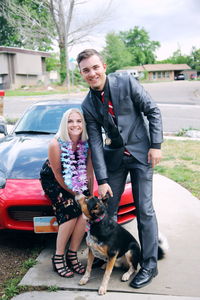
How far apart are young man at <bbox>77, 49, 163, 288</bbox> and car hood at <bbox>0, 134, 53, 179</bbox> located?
37.5 inches

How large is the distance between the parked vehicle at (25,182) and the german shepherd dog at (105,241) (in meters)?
0.58

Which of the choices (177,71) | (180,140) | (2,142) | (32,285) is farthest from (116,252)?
(177,71)

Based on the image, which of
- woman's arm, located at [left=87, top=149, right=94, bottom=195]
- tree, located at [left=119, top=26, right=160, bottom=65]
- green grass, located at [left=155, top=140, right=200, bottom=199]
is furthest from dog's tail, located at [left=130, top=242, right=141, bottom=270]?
tree, located at [left=119, top=26, right=160, bottom=65]

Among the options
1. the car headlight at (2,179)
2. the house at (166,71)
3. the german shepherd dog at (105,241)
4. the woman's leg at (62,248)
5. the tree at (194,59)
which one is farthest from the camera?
the tree at (194,59)

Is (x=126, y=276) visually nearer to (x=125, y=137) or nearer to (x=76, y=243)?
(x=76, y=243)

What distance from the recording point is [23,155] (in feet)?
12.2

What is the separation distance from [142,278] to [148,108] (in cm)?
142

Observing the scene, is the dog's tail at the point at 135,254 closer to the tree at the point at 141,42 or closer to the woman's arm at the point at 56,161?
the woman's arm at the point at 56,161

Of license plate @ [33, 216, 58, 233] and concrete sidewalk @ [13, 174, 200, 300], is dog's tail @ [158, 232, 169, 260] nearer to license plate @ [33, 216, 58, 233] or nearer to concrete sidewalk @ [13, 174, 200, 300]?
concrete sidewalk @ [13, 174, 200, 300]

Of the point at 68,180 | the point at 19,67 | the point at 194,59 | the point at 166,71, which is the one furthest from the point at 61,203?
the point at 194,59

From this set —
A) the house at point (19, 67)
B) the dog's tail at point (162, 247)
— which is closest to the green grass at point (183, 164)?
the dog's tail at point (162, 247)

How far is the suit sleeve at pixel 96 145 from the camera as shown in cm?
270

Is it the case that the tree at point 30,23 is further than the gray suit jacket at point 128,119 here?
Yes

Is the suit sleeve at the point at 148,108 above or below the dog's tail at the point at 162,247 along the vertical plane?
above
